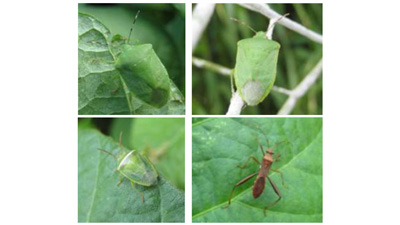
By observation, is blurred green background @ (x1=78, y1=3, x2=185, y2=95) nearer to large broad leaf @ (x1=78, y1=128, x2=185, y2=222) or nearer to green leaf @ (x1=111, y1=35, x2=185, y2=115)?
green leaf @ (x1=111, y1=35, x2=185, y2=115)

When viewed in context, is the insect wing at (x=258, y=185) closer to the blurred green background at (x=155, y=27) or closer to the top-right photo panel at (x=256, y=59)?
the top-right photo panel at (x=256, y=59)

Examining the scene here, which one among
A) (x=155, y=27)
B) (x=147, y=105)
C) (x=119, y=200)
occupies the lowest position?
(x=119, y=200)

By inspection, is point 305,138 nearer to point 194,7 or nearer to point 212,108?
point 212,108

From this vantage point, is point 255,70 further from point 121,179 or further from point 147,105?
point 121,179

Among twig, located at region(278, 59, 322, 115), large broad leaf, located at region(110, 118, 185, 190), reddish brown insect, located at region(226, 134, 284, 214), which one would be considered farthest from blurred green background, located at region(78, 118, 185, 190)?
twig, located at region(278, 59, 322, 115)

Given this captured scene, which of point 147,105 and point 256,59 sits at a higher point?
point 256,59

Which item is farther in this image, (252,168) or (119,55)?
(252,168)

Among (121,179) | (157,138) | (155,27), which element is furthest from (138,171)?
(155,27)
